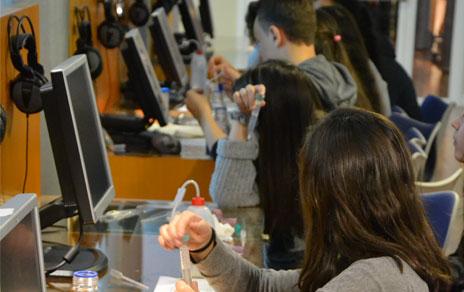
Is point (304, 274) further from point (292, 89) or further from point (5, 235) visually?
A: point (292, 89)

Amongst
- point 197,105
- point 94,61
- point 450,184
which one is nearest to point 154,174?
point 197,105

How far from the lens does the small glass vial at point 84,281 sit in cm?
233

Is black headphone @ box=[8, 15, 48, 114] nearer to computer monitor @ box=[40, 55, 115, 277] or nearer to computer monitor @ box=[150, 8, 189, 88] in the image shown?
computer monitor @ box=[40, 55, 115, 277]

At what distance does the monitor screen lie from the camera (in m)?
2.26

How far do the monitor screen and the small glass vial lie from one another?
132mm

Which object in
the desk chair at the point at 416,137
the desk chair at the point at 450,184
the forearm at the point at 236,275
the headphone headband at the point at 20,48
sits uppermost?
the headphone headband at the point at 20,48

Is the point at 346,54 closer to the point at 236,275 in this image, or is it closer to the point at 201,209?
the point at 201,209

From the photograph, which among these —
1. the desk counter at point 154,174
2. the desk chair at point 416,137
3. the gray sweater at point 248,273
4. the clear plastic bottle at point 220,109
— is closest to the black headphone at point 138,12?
the clear plastic bottle at point 220,109

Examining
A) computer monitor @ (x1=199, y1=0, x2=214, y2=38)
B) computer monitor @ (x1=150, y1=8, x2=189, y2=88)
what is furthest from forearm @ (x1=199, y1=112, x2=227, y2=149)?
computer monitor @ (x1=199, y1=0, x2=214, y2=38)

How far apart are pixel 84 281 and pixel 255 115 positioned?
0.94 m

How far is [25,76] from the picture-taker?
2662 mm

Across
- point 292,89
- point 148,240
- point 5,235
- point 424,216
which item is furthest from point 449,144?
point 5,235

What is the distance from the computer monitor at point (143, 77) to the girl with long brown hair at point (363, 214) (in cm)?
210

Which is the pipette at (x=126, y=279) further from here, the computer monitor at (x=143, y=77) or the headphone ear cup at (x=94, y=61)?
the computer monitor at (x=143, y=77)
